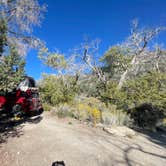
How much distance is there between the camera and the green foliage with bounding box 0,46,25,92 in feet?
19.8

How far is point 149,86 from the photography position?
13609mm

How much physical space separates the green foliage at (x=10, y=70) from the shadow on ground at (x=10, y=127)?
1662 millimetres

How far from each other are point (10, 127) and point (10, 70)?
2681mm

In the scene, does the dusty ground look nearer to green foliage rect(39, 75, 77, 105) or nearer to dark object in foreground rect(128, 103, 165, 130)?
green foliage rect(39, 75, 77, 105)

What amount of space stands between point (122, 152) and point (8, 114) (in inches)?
206

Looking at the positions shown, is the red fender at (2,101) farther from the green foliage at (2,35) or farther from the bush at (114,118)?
the bush at (114,118)

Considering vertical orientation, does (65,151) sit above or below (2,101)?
below

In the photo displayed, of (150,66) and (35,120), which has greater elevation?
(150,66)

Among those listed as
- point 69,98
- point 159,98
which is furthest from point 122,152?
point 159,98

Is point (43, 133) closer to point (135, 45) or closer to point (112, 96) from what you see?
point (112, 96)

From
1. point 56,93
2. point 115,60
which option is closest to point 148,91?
point 56,93

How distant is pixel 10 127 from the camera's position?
7.76 m

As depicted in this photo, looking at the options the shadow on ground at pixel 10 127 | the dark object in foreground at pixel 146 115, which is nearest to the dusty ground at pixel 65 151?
the shadow on ground at pixel 10 127

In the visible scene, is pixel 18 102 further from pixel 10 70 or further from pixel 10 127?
pixel 10 70
